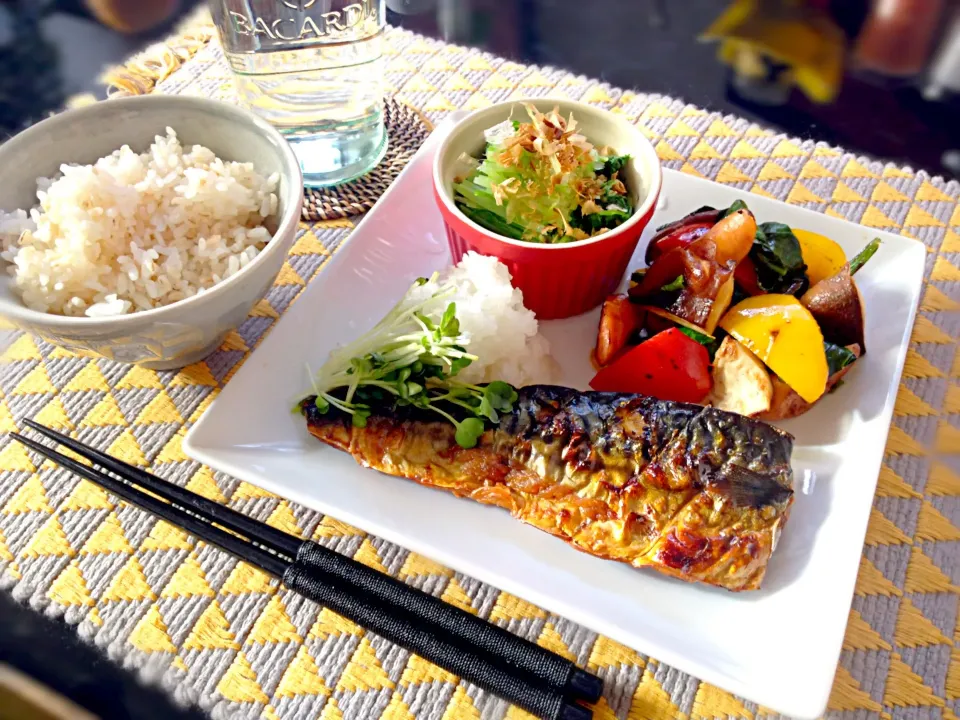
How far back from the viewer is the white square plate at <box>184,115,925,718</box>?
4.55 ft

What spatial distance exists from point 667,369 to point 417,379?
59 centimetres

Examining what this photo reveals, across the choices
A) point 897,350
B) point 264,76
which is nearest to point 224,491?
point 264,76

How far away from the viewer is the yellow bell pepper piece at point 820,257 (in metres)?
1.95

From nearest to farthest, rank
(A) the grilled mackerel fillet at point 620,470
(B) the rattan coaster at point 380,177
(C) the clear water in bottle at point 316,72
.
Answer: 1. (A) the grilled mackerel fillet at point 620,470
2. (C) the clear water in bottle at point 316,72
3. (B) the rattan coaster at point 380,177

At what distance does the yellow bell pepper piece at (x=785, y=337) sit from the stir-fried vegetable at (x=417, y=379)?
0.59 metres

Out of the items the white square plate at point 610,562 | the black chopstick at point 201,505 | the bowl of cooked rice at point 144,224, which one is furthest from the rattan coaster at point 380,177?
the black chopstick at point 201,505

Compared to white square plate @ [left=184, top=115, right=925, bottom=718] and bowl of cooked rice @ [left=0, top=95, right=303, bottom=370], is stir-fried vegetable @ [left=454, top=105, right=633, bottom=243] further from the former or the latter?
bowl of cooked rice @ [left=0, top=95, right=303, bottom=370]

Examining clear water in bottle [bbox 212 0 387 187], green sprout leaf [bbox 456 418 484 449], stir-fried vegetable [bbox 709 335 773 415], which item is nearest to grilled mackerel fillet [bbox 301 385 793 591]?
green sprout leaf [bbox 456 418 484 449]

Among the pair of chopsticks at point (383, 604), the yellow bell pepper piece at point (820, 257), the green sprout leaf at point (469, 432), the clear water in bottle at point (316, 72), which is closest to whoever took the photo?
the pair of chopsticks at point (383, 604)

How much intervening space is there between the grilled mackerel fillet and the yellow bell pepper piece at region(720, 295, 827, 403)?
0.18 m

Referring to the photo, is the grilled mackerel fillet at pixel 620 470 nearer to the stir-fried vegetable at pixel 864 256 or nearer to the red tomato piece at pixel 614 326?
the red tomato piece at pixel 614 326

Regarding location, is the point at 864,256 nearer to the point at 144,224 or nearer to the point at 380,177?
the point at 380,177

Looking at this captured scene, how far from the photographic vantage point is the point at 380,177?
7.96ft

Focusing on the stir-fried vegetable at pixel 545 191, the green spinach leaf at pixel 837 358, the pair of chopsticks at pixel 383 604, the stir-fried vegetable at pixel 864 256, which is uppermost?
the stir-fried vegetable at pixel 545 191
